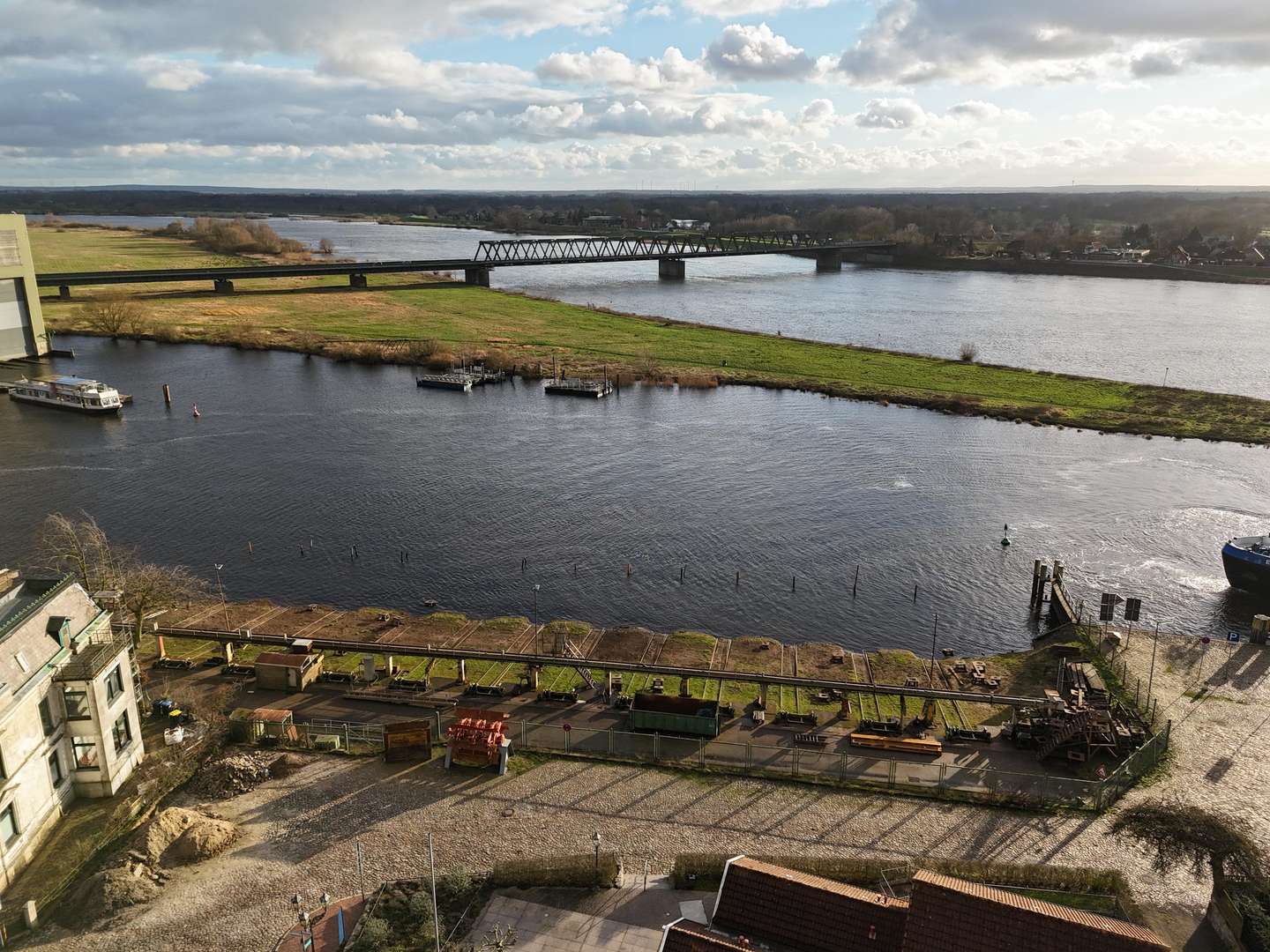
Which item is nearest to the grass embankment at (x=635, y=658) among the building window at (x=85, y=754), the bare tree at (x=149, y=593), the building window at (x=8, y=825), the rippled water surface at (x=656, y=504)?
the bare tree at (x=149, y=593)

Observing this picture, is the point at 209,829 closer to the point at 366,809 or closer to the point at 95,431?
the point at 366,809

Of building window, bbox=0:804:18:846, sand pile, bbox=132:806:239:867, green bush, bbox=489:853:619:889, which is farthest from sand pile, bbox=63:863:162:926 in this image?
green bush, bbox=489:853:619:889

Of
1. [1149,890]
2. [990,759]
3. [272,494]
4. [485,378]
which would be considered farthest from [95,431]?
[1149,890]

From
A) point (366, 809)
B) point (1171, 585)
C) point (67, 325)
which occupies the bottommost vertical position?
point (1171, 585)

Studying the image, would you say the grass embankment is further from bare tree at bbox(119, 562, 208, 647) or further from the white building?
the white building

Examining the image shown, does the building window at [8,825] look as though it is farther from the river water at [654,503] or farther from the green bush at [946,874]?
the river water at [654,503]

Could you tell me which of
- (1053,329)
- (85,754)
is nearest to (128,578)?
(85,754)

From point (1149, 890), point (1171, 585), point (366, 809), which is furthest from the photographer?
point (1171, 585)
